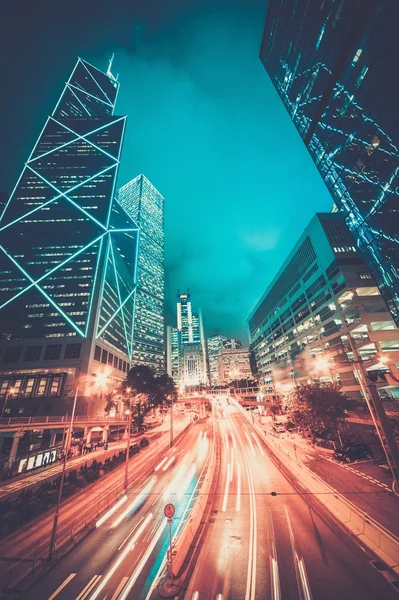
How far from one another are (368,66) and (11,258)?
10840 centimetres

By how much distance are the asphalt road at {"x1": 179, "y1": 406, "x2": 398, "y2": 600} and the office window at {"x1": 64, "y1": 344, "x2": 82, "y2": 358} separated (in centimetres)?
6443

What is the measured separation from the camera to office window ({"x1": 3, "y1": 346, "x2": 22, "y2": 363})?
2670 inches

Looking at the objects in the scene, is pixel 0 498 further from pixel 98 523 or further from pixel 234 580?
pixel 234 580

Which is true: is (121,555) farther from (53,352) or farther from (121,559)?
(53,352)

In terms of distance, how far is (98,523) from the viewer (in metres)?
15.8

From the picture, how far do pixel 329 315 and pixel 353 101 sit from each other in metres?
43.8

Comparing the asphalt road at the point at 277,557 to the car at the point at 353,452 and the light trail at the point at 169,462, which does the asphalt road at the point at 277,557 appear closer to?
the car at the point at 353,452

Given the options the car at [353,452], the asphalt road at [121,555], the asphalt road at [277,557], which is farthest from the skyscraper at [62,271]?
the car at [353,452]

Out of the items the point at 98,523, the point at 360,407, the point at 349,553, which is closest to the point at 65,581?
the point at 98,523

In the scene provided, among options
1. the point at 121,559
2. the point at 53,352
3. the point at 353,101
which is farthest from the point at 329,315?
the point at 53,352

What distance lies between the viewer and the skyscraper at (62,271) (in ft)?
221

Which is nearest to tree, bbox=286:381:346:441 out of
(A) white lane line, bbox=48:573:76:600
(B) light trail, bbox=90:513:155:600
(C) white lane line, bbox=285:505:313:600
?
(C) white lane line, bbox=285:505:313:600

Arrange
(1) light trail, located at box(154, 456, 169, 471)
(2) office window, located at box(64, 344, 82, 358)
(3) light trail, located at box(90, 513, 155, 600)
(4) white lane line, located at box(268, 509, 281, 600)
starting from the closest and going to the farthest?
(4) white lane line, located at box(268, 509, 281, 600) < (3) light trail, located at box(90, 513, 155, 600) < (1) light trail, located at box(154, 456, 169, 471) < (2) office window, located at box(64, 344, 82, 358)

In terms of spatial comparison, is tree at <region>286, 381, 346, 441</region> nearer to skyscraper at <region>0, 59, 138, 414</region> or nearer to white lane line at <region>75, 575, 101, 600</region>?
white lane line at <region>75, 575, 101, 600</region>
